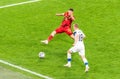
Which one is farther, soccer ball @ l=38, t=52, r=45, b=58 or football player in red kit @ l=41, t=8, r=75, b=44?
football player in red kit @ l=41, t=8, r=75, b=44

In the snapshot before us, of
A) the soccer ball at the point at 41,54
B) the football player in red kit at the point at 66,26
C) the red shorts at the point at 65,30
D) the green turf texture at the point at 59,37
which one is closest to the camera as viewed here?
the green turf texture at the point at 59,37

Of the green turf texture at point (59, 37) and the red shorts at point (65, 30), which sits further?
the red shorts at point (65, 30)

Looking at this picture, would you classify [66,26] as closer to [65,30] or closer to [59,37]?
[65,30]

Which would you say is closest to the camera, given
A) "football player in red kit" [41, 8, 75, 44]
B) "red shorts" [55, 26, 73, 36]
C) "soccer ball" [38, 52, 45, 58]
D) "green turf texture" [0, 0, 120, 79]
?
"green turf texture" [0, 0, 120, 79]

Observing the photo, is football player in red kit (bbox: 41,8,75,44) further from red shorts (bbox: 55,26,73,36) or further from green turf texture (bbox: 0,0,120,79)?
green turf texture (bbox: 0,0,120,79)

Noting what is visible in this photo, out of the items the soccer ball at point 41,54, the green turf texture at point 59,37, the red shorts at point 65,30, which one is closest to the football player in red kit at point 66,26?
the red shorts at point 65,30

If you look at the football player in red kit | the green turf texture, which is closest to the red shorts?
the football player in red kit

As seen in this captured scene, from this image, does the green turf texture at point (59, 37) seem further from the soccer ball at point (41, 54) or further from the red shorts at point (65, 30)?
the red shorts at point (65, 30)

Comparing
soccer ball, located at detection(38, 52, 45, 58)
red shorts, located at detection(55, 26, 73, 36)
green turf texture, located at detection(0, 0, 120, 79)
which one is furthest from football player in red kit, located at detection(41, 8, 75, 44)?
soccer ball, located at detection(38, 52, 45, 58)

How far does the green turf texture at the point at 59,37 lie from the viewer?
2375 centimetres

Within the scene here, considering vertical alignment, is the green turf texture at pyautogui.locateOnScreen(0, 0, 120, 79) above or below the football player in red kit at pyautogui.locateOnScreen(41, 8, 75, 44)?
below

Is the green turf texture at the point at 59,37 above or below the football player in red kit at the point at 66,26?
below

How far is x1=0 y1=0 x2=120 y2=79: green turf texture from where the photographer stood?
77.9 feet

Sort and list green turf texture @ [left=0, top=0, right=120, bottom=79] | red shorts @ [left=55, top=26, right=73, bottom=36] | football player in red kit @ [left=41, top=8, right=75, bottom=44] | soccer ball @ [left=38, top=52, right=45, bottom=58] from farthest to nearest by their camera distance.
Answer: red shorts @ [left=55, top=26, right=73, bottom=36], football player in red kit @ [left=41, top=8, right=75, bottom=44], soccer ball @ [left=38, top=52, right=45, bottom=58], green turf texture @ [left=0, top=0, right=120, bottom=79]
